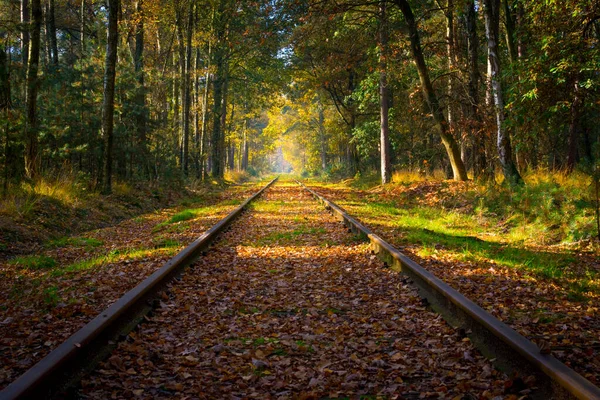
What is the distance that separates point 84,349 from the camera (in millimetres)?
3062

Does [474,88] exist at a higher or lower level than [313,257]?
higher

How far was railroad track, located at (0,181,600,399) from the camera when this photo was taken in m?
2.86

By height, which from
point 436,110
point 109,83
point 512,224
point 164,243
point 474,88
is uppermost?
point 474,88

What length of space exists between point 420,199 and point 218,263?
9242 millimetres

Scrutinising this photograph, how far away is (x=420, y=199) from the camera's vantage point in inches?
565

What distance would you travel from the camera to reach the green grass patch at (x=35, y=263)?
6262mm

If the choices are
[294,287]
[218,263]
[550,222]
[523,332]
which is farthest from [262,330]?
[550,222]

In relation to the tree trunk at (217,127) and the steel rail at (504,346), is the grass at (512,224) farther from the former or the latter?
the tree trunk at (217,127)

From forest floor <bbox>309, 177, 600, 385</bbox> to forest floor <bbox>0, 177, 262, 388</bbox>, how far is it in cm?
363

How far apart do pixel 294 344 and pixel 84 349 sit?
61.7 inches

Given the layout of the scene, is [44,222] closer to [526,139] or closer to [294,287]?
[294,287]

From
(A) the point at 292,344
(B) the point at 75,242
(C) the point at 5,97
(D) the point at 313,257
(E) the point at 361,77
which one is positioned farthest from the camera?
(E) the point at 361,77

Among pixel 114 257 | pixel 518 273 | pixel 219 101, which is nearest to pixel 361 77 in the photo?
pixel 219 101

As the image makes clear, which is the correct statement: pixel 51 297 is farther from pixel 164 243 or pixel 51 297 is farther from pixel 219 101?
pixel 219 101
